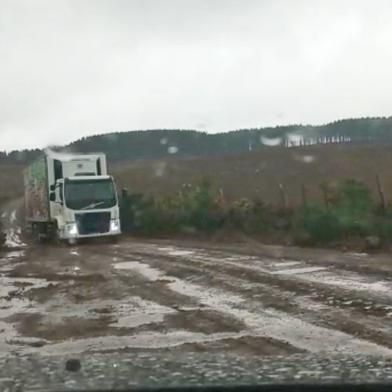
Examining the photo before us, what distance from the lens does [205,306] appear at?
39.3 feet

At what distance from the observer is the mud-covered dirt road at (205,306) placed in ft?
29.3

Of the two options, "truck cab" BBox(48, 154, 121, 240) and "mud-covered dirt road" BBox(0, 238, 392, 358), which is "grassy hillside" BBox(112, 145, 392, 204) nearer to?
"truck cab" BBox(48, 154, 121, 240)

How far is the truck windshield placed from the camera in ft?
106

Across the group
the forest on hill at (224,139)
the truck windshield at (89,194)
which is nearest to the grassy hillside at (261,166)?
the forest on hill at (224,139)

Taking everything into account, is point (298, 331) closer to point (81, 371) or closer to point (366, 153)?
point (81, 371)

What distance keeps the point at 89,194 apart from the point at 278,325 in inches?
914

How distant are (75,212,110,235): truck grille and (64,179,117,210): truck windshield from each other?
12.9 inches

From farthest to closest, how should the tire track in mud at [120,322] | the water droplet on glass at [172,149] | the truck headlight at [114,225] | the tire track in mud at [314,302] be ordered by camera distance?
the water droplet on glass at [172,149] < the truck headlight at [114,225] < the tire track in mud at [314,302] < the tire track in mud at [120,322]

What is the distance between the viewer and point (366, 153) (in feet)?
201

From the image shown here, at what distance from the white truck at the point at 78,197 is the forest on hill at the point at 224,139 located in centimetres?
812

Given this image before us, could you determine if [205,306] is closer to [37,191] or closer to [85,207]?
[85,207]

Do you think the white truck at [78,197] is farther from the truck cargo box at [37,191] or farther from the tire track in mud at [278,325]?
the tire track in mud at [278,325]

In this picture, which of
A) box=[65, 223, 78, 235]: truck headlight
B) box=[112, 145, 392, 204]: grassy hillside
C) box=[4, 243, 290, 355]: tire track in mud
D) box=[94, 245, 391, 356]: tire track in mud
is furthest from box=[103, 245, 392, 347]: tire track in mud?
box=[112, 145, 392, 204]: grassy hillside

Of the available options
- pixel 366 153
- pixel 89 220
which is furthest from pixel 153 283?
pixel 366 153
